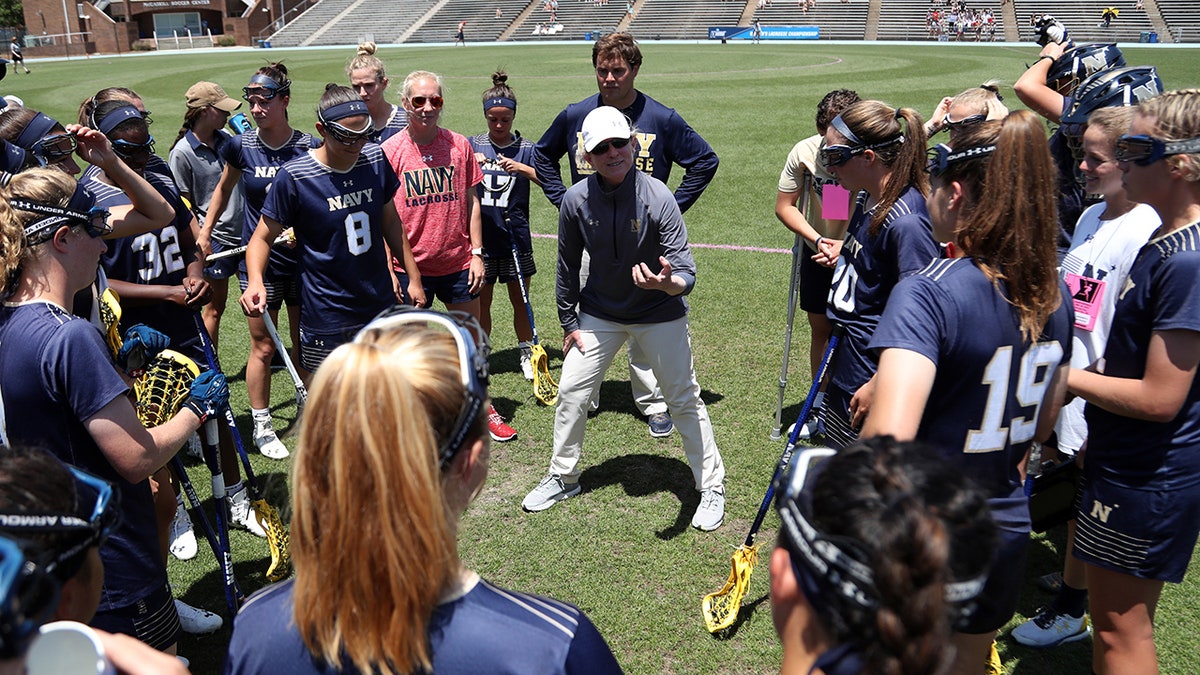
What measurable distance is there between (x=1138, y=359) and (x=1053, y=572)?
91.8 inches

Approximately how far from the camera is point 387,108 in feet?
24.2

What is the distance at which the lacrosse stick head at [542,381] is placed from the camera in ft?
23.8

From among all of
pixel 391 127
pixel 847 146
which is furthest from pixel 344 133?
pixel 847 146

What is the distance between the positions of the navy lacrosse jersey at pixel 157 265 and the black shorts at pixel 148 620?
2.59m

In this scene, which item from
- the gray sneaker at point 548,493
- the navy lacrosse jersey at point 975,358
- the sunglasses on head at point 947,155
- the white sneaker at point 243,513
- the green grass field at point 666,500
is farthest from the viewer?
the gray sneaker at point 548,493

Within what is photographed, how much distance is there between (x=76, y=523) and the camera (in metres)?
1.71

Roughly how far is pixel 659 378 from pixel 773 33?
193 ft

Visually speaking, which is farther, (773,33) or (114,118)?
(773,33)

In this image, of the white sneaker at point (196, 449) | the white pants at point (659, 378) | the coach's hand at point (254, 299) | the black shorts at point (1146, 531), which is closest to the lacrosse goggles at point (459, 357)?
the black shorts at point (1146, 531)

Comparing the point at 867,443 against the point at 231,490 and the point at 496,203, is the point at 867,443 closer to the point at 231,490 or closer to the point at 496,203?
the point at 231,490

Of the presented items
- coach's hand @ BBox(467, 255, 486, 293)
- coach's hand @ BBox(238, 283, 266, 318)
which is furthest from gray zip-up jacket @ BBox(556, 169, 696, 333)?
coach's hand @ BBox(238, 283, 266, 318)

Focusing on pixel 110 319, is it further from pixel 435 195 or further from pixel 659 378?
pixel 659 378

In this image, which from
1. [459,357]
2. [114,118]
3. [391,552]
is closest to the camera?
[391,552]

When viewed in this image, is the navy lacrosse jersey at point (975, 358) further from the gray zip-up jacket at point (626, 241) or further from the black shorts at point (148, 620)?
the black shorts at point (148, 620)
